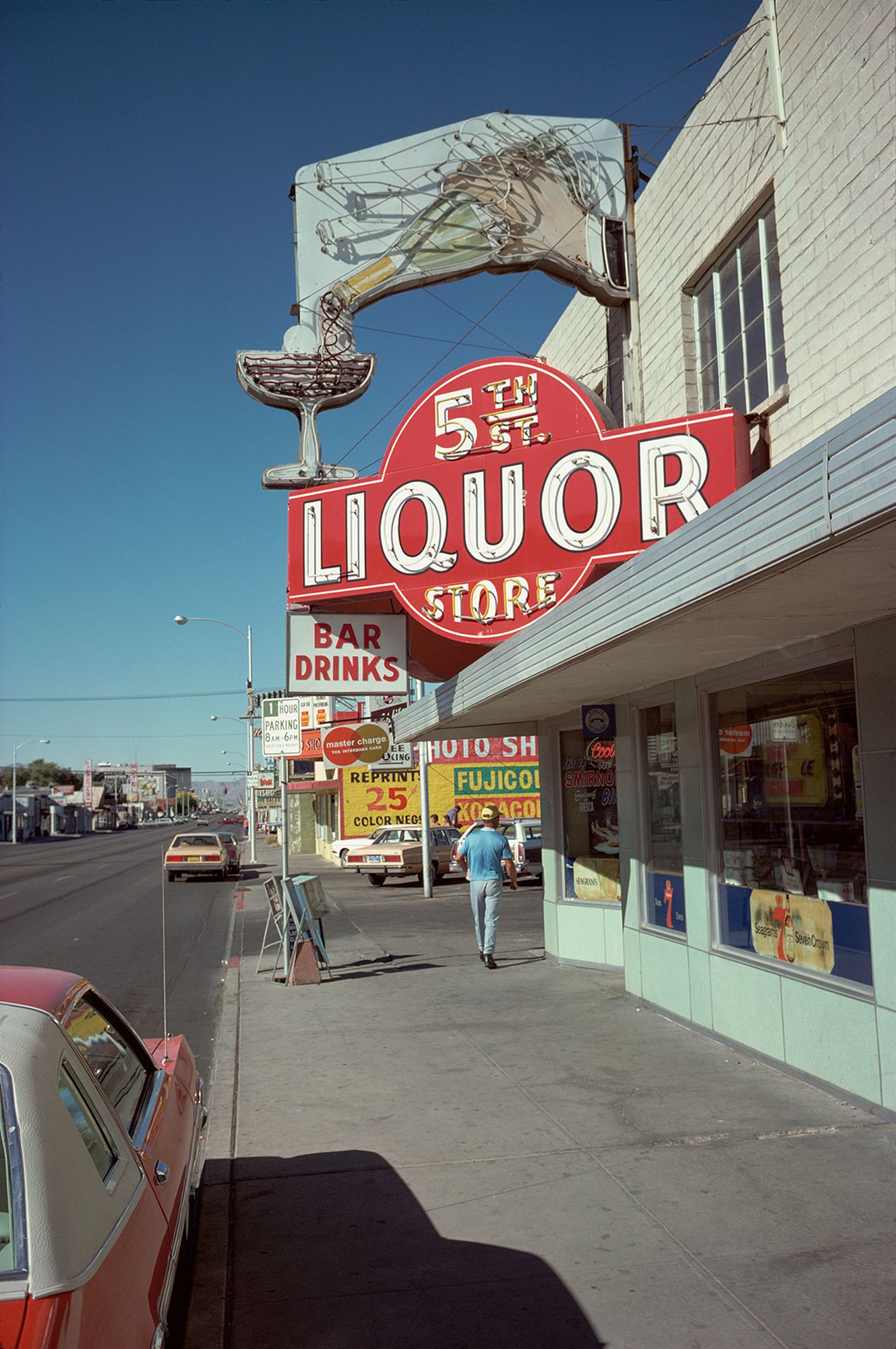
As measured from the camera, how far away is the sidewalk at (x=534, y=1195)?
4098 mm

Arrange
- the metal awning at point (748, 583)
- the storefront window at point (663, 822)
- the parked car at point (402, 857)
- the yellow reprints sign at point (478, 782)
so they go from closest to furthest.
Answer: the metal awning at point (748, 583)
the storefront window at point (663, 822)
the parked car at point (402, 857)
the yellow reprints sign at point (478, 782)

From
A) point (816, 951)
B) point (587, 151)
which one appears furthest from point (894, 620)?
point (587, 151)

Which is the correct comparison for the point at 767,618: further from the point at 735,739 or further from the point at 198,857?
the point at 198,857

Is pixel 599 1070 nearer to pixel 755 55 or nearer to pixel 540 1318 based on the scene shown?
pixel 540 1318

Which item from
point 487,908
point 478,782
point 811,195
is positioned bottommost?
point 487,908

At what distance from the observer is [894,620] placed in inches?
237

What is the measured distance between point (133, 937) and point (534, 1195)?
14.0m

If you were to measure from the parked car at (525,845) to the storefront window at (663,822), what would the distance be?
17137mm

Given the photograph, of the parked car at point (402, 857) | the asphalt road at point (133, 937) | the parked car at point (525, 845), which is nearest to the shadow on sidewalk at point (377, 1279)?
the asphalt road at point (133, 937)

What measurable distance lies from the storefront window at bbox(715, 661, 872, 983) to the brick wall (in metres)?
2.07

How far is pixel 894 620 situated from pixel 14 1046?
4.92 metres

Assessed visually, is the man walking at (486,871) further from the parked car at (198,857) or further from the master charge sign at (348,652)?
the parked car at (198,857)

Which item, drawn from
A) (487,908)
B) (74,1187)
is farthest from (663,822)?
(74,1187)

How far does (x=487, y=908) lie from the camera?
12.3 metres
